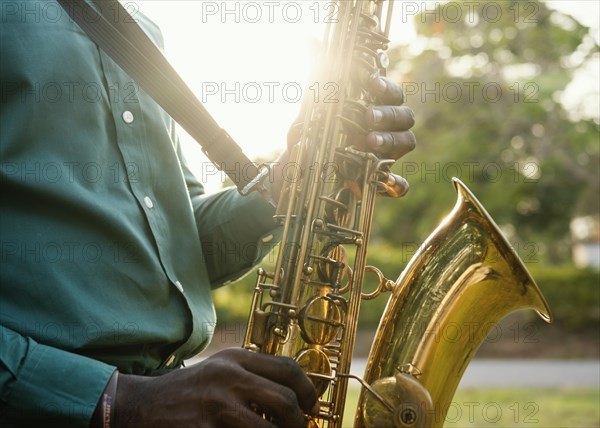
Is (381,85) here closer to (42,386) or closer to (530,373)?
(42,386)

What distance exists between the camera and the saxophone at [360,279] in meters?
2.11

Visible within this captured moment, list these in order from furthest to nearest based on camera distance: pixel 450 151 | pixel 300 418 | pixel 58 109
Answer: pixel 450 151
pixel 58 109
pixel 300 418

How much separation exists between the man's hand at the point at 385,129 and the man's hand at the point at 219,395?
0.83 m

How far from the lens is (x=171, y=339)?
204 centimetres

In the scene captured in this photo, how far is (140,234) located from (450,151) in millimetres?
10878

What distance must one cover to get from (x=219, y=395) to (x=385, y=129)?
1056 millimetres

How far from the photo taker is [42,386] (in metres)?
1.65

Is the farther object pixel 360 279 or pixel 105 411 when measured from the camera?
pixel 360 279

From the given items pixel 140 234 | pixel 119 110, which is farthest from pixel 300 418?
pixel 119 110

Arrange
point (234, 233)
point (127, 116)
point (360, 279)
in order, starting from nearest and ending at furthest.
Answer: point (127, 116)
point (360, 279)
point (234, 233)

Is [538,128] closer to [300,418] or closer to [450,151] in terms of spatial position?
[450,151]

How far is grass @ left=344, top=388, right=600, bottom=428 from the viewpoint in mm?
7645

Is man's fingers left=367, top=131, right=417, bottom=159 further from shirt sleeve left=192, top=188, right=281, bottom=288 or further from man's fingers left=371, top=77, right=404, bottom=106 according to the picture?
shirt sleeve left=192, top=188, right=281, bottom=288

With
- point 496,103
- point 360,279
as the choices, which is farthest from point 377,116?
point 496,103
